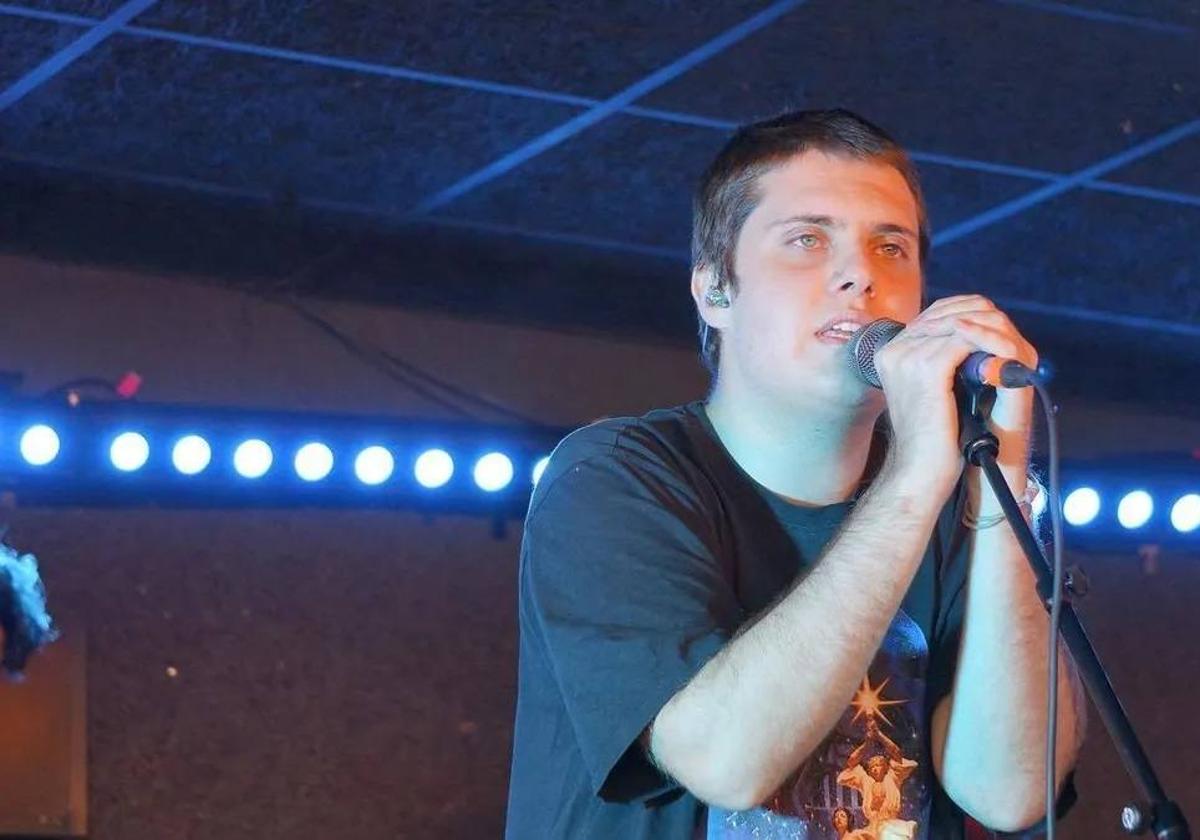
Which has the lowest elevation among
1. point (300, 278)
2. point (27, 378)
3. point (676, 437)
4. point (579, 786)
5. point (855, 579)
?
point (579, 786)

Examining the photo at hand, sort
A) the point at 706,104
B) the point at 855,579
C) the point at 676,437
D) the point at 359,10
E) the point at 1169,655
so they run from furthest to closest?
the point at 1169,655 < the point at 706,104 < the point at 359,10 < the point at 676,437 < the point at 855,579

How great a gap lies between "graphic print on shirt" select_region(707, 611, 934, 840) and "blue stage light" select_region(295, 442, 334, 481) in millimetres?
2272

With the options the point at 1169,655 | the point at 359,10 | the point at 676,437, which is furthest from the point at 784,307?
the point at 1169,655

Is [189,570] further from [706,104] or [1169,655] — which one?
[1169,655]

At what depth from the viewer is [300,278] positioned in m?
4.18

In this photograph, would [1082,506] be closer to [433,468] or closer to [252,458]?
[433,468]

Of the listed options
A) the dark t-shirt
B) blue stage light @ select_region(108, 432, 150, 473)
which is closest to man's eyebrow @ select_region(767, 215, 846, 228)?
the dark t-shirt

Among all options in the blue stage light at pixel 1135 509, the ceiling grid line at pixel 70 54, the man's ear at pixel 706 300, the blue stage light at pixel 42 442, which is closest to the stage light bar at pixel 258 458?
the blue stage light at pixel 42 442

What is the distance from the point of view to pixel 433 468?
163 inches

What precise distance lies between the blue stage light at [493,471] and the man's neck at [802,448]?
2.25 metres

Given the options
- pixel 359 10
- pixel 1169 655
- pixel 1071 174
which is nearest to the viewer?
pixel 359 10

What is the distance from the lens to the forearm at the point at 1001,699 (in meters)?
1.79

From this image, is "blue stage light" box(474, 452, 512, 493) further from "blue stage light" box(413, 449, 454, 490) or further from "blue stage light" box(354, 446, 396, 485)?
"blue stage light" box(354, 446, 396, 485)

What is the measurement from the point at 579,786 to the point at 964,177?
2.29m
